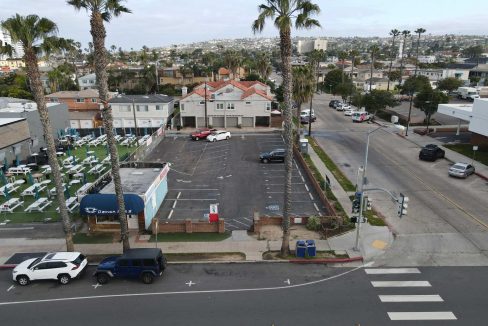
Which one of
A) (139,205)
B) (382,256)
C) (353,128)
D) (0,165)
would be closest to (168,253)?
(139,205)

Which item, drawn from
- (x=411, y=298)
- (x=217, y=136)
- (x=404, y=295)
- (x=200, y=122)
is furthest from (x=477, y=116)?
(x=200, y=122)

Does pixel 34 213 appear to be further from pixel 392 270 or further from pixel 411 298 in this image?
pixel 411 298

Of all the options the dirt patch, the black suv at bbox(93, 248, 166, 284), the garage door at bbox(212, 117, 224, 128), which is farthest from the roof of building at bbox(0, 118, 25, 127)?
the dirt patch

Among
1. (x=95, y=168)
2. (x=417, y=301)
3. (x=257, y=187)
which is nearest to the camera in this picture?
(x=417, y=301)

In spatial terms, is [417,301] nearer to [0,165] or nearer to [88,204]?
[88,204]

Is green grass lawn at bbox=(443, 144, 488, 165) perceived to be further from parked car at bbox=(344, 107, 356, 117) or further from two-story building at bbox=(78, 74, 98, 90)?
two-story building at bbox=(78, 74, 98, 90)
